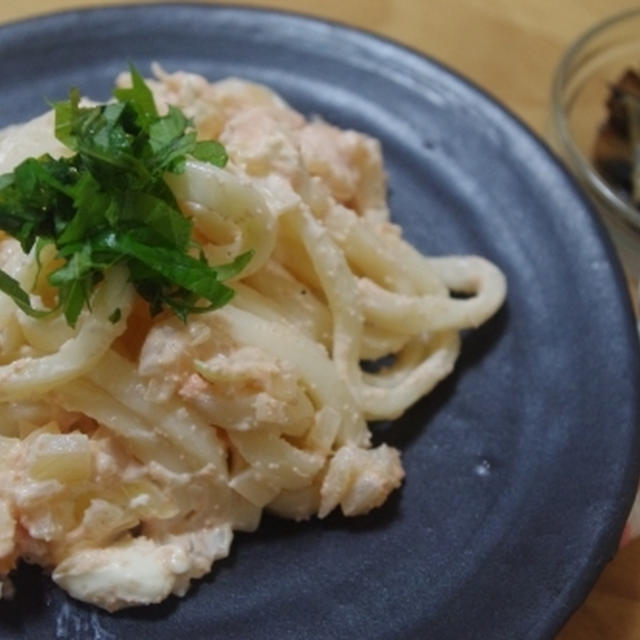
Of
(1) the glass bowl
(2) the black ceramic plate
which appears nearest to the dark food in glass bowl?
(1) the glass bowl

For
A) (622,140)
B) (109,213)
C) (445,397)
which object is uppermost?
(622,140)

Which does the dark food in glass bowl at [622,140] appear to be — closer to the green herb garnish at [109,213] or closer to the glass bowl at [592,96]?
the glass bowl at [592,96]

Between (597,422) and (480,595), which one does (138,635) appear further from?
(597,422)

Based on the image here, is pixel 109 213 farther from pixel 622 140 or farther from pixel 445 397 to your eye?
pixel 622 140

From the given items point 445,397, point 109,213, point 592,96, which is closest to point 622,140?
point 592,96

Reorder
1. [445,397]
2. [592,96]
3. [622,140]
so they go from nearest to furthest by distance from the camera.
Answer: [445,397]
[622,140]
[592,96]

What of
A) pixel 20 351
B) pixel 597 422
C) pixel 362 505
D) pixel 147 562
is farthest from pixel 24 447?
pixel 597 422
